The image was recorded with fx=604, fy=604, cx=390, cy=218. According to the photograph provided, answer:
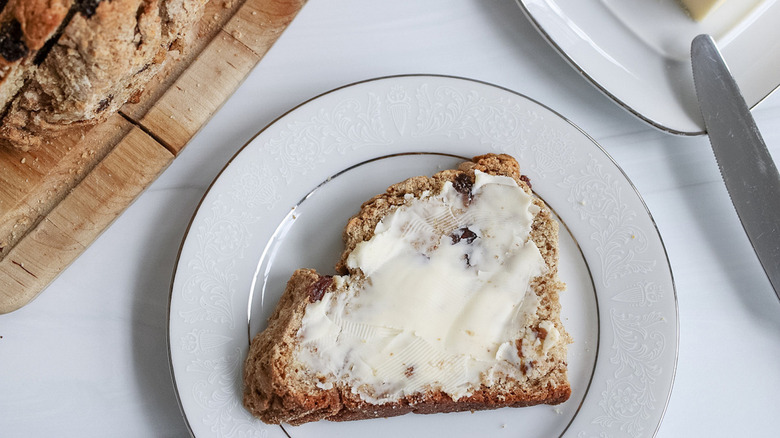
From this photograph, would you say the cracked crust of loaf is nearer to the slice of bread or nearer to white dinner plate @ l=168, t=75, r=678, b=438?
white dinner plate @ l=168, t=75, r=678, b=438

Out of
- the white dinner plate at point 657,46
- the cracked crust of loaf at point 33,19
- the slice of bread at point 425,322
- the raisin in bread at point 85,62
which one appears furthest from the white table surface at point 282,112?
the cracked crust of loaf at point 33,19

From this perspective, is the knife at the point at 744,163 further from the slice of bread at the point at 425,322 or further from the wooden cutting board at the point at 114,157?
the wooden cutting board at the point at 114,157

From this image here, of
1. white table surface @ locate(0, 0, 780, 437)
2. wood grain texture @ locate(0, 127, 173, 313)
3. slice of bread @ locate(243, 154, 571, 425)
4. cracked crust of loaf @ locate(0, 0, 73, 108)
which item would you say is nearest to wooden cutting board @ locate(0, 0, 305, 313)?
wood grain texture @ locate(0, 127, 173, 313)

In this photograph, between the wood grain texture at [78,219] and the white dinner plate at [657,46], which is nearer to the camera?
the wood grain texture at [78,219]

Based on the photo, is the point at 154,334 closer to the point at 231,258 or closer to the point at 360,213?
the point at 231,258

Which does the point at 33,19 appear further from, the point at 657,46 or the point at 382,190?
the point at 657,46

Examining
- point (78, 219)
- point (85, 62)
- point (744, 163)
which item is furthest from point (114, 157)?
point (744, 163)
